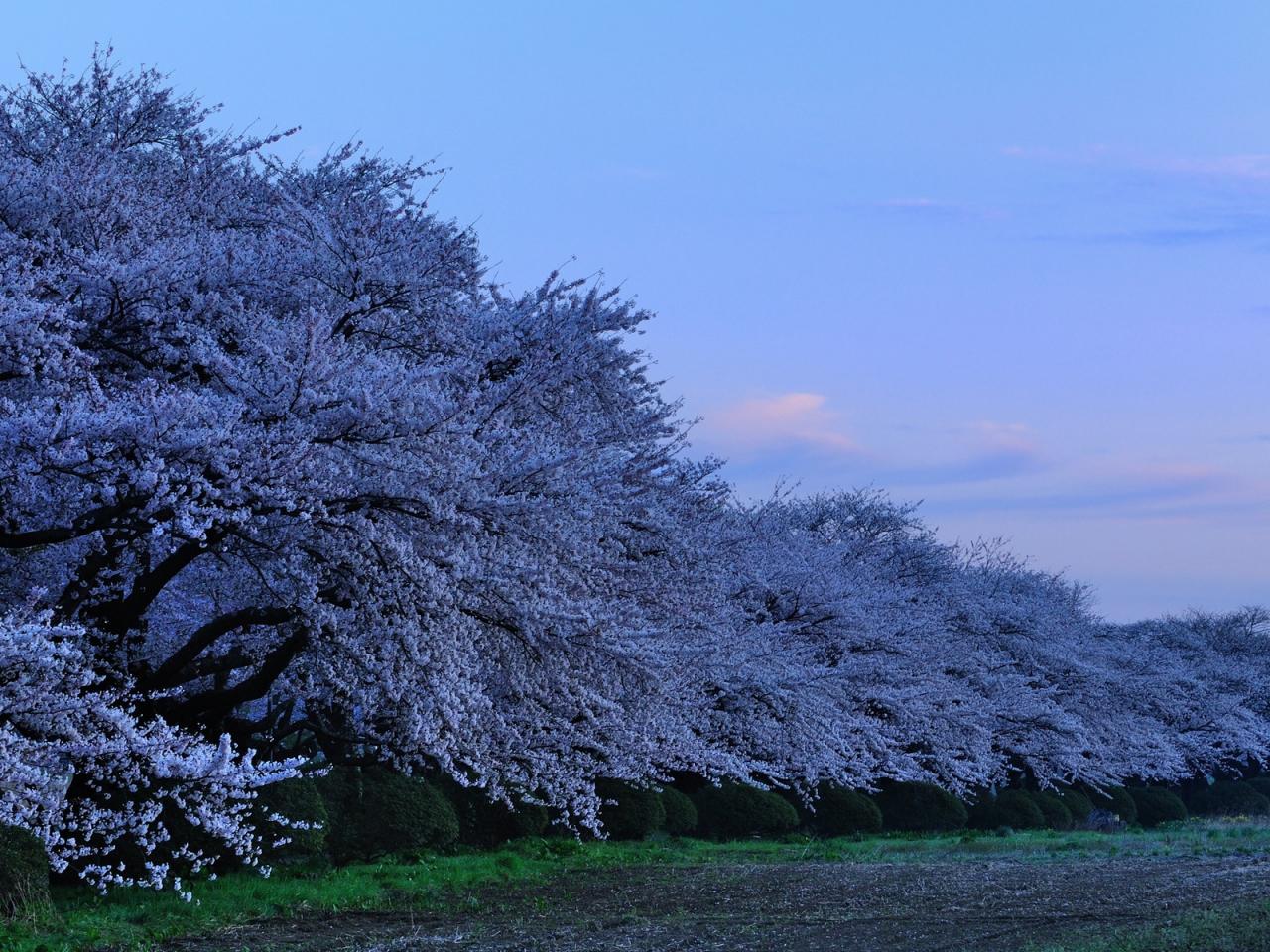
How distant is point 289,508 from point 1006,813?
102 ft

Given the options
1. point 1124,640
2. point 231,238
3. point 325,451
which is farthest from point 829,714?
point 1124,640

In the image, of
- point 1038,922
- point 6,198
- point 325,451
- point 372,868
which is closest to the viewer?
point 325,451

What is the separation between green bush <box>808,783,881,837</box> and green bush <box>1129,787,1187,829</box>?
1642 centimetres

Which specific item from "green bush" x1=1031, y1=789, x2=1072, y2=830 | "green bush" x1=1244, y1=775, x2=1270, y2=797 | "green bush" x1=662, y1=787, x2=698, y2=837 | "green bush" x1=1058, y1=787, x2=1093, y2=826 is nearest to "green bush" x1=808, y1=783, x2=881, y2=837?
"green bush" x1=662, y1=787, x2=698, y2=837

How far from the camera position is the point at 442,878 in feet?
59.6

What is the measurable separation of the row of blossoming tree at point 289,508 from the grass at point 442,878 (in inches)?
23.5

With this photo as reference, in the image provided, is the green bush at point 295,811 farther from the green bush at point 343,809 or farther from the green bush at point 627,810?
the green bush at point 627,810

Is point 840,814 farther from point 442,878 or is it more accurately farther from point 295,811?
point 295,811

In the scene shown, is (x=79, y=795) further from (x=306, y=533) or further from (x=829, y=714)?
(x=829, y=714)

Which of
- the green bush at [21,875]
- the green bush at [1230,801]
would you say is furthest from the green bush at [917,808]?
the green bush at [21,875]

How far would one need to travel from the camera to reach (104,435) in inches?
449

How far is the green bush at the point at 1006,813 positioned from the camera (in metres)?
38.2

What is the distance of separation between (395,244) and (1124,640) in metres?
49.1

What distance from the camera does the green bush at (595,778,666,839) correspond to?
25.2 metres
